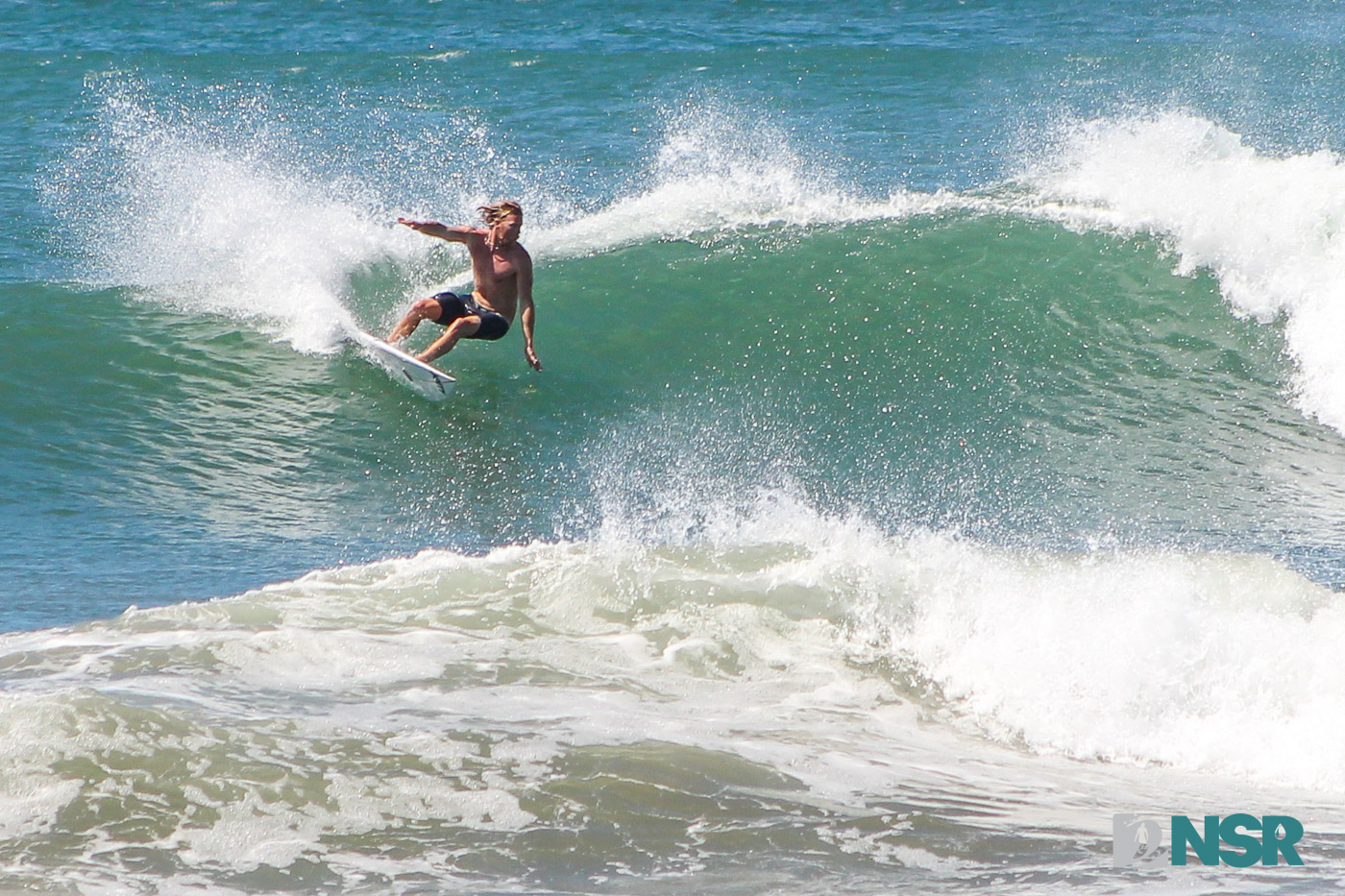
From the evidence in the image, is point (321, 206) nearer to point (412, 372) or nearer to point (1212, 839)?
point (412, 372)

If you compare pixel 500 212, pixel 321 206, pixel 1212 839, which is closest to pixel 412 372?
pixel 500 212

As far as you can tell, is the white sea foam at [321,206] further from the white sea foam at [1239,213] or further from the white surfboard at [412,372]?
the white sea foam at [1239,213]

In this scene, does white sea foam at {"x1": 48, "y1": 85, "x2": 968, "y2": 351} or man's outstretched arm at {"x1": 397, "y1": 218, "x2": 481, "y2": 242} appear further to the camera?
white sea foam at {"x1": 48, "y1": 85, "x2": 968, "y2": 351}

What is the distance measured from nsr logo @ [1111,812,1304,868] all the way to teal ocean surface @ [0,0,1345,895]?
0.37 feet

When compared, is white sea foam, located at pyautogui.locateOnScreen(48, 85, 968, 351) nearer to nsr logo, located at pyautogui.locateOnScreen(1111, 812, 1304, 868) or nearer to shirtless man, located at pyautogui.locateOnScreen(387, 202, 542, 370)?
shirtless man, located at pyautogui.locateOnScreen(387, 202, 542, 370)

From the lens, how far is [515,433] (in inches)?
363

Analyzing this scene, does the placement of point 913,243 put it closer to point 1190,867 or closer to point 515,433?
point 515,433

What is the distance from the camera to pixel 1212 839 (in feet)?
15.0

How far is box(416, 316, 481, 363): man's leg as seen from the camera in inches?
385

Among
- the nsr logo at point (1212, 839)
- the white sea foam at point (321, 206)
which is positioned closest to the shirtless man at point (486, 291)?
the white sea foam at point (321, 206)

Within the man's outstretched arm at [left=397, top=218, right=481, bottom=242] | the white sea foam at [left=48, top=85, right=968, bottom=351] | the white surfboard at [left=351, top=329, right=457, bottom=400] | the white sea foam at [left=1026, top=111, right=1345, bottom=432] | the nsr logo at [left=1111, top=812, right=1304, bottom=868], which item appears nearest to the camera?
the nsr logo at [left=1111, top=812, right=1304, bottom=868]

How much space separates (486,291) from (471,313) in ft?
0.70

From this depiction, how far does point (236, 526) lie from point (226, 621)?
1.76 metres

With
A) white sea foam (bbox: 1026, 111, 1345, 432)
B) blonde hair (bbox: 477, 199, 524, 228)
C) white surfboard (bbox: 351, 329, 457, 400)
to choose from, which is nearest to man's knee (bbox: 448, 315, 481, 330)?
white surfboard (bbox: 351, 329, 457, 400)
